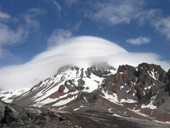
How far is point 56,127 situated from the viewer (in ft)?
191

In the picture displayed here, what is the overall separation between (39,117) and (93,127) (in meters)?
22.8

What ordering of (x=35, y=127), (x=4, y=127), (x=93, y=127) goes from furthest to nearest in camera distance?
1. (x=93, y=127)
2. (x=35, y=127)
3. (x=4, y=127)

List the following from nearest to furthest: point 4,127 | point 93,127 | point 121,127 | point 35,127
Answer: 1. point 4,127
2. point 35,127
3. point 93,127
4. point 121,127

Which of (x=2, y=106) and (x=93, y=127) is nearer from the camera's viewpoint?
(x=2, y=106)

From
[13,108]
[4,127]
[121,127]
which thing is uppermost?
[13,108]

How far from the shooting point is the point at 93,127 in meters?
78.5

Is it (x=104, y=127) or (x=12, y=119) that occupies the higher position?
(x=12, y=119)

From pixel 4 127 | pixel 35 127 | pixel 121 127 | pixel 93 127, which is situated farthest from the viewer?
pixel 121 127

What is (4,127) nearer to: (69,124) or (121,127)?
(69,124)

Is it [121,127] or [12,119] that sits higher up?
[12,119]

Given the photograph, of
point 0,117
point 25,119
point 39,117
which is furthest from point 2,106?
point 39,117

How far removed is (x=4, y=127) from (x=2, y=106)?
14.3 feet

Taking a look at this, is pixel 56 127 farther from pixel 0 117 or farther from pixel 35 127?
pixel 0 117

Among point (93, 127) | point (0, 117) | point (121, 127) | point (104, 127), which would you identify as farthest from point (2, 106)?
point (121, 127)
